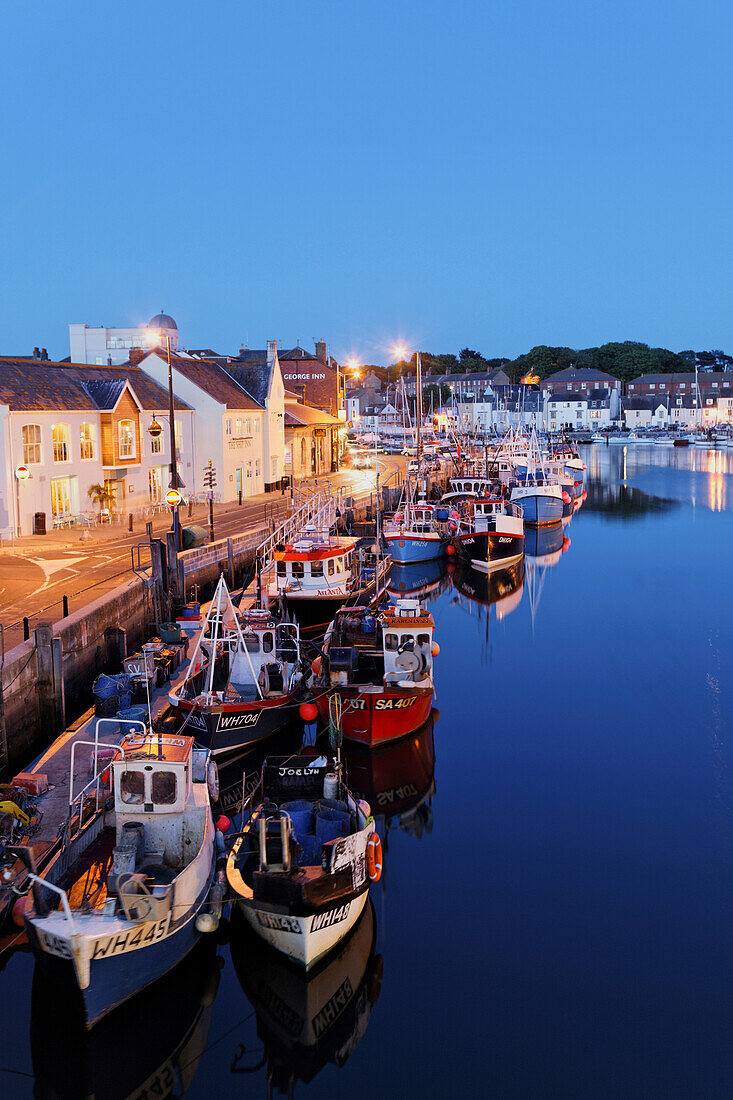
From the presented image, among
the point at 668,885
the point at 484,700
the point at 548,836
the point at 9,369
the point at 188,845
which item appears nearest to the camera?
the point at 188,845

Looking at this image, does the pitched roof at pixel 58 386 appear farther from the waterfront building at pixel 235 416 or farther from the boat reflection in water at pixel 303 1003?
the boat reflection in water at pixel 303 1003

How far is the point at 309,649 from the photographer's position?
27375 mm

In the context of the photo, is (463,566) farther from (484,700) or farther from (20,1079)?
(20,1079)

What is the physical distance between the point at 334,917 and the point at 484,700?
15729 mm

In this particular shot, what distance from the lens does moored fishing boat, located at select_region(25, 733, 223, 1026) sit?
12922 millimetres

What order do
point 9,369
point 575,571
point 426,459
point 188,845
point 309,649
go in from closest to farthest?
point 188,845 < point 309,649 < point 9,369 < point 575,571 < point 426,459

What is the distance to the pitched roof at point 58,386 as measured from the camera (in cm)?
4175

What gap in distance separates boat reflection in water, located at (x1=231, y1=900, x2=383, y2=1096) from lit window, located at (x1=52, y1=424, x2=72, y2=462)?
31.7 m

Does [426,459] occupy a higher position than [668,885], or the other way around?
[426,459]

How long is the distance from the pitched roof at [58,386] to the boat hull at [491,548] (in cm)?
1958

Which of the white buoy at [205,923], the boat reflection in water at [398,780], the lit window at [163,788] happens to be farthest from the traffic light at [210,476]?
the white buoy at [205,923]

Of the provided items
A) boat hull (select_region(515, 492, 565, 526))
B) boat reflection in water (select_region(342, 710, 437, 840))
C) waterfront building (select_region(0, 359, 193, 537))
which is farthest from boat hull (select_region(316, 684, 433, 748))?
boat hull (select_region(515, 492, 565, 526))

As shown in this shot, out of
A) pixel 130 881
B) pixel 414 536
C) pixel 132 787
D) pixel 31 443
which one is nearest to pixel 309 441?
pixel 414 536

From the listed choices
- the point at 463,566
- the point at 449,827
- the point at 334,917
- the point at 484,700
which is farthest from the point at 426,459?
the point at 334,917
